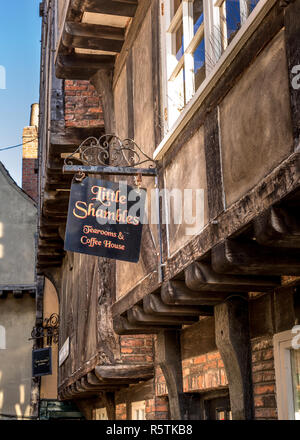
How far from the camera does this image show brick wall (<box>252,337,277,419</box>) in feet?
16.0

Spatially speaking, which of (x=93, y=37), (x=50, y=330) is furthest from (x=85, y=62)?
(x=50, y=330)

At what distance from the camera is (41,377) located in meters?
16.3

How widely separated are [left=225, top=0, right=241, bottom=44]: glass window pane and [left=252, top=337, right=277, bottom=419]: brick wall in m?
2.16

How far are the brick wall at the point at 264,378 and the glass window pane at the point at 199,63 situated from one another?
6.58 ft

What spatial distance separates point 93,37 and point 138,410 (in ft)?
14.7

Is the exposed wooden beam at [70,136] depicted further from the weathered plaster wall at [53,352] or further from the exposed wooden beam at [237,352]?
the weathered plaster wall at [53,352]

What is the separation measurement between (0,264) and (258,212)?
55.9 ft

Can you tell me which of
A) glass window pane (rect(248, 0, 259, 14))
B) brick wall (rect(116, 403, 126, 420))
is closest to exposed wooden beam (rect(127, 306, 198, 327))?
glass window pane (rect(248, 0, 259, 14))

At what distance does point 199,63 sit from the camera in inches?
207

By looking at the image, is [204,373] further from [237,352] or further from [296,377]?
[296,377]

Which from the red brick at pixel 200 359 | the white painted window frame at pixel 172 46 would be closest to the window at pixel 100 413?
the red brick at pixel 200 359

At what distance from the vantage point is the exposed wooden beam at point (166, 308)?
5.70 metres

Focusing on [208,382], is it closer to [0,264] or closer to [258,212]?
[258,212]

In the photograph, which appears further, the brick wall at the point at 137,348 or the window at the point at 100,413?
the window at the point at 100,413
